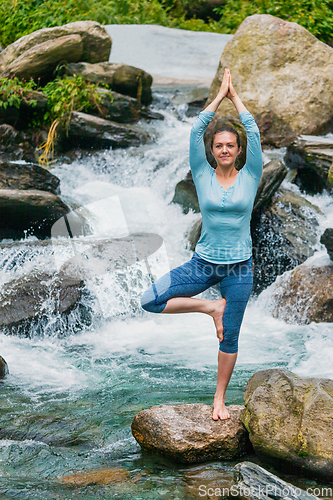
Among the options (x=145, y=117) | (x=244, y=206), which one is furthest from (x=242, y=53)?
(x=244, y=206)

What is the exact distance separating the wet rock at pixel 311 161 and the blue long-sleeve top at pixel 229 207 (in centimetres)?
491

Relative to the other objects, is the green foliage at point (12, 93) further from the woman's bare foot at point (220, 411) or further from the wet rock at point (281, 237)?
the woman's bare foot at point (220, 411)

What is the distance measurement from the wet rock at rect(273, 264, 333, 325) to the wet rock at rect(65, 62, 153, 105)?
6.38 metres

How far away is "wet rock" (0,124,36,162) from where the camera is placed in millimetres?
9750

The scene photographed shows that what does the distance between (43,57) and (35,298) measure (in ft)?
21.9

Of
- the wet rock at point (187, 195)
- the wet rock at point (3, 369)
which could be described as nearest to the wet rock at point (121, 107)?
the wet rock at point (187, 195)

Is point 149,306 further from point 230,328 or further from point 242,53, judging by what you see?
point 242,53

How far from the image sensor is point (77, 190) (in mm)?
9070

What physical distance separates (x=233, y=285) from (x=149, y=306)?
526 mm

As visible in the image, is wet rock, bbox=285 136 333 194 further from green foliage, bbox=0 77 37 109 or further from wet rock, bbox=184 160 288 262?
green foliage, bbox=0 77 37 109

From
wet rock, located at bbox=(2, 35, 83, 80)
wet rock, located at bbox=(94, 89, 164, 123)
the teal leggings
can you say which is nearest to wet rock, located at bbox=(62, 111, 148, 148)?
wet rock, located at bbox=(94, 89, 164, 123)

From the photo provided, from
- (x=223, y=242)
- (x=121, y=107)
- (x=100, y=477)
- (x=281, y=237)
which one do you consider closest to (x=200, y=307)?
(x=223, y=242)

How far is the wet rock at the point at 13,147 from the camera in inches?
384

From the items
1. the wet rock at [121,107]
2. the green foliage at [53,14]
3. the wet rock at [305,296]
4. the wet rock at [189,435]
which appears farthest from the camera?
the green foliage at [53,14]
